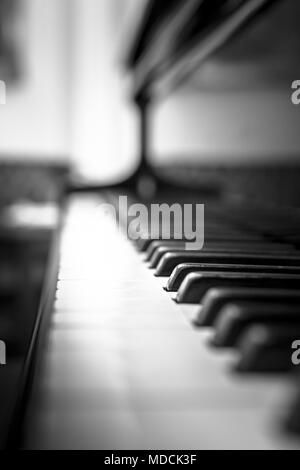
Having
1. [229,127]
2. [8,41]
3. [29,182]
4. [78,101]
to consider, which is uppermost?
[8,41]

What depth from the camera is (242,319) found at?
0.39 meters

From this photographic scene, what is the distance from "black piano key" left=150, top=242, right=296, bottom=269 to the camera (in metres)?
0.73

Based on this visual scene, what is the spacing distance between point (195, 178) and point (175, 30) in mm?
1705

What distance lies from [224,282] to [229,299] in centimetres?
9

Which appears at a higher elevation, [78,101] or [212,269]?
[78,101]

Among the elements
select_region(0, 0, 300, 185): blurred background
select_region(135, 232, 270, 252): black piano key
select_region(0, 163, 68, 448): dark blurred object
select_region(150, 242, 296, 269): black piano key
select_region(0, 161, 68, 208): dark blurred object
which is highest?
select_region(0, 0, 300, 185): blurred background

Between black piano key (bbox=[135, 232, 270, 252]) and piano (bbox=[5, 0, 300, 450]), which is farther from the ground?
black piano key (bbox=[135, 232, 270, 252])

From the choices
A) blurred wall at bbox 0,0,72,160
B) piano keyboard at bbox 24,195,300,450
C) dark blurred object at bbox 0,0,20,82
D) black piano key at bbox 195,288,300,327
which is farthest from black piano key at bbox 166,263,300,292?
blurred wall at bbox 0,0,72,160

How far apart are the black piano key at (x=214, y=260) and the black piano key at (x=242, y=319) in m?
0.25

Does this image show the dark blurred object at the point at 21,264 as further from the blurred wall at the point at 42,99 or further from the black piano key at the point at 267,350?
the black piano key at the point at 267,350

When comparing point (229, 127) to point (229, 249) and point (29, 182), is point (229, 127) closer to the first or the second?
point (29, 182)

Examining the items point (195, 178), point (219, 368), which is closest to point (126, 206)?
point (219, 368)

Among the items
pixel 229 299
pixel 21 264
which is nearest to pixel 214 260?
pixel 229 299

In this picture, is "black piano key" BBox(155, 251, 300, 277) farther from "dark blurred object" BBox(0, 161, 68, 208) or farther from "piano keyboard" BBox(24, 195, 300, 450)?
"dark blurred object" BBox(0, 161, 68, 208)
